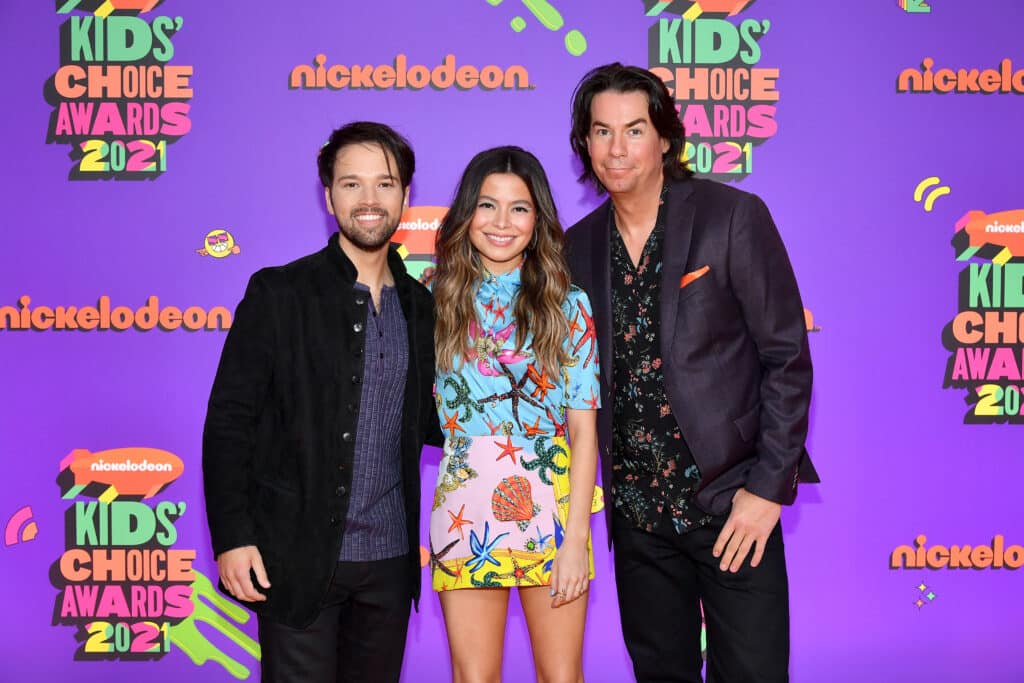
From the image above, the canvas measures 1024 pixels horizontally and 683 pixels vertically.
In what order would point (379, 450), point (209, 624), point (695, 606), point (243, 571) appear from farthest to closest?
point (209, 624) → point (695, 606) → point (379, 450) → point (243, 571)

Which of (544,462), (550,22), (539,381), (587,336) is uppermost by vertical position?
(550,22)

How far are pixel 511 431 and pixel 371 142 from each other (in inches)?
32.9

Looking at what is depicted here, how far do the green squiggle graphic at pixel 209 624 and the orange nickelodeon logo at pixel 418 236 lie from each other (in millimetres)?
1538

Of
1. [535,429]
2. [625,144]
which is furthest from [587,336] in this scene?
[625,144]

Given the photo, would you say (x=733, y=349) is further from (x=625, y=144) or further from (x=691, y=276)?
(x=625, y=144)

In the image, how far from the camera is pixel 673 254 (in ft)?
7.24

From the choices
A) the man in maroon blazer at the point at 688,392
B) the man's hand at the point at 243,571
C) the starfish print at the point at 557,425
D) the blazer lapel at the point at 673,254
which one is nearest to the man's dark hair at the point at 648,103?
the man in maroon blazer at the point at 688,392

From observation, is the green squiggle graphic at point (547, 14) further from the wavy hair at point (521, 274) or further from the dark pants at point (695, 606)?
the dark pants at point (695, 606)

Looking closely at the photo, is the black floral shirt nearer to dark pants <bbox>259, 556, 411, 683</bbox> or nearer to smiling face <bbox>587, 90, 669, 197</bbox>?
smiling face <bbox>587, 90, 669, 197</bbox>

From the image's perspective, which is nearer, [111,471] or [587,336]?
[587,336]

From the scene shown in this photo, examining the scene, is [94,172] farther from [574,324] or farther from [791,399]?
Result: [791,399]

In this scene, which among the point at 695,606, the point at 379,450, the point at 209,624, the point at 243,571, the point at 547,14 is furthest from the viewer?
the point at 209,624

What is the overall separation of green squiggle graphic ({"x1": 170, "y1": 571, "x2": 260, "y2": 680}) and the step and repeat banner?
0.04 ft

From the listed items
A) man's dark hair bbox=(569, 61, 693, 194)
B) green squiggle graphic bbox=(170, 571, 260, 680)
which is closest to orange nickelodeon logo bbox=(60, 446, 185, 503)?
green squiggle graphic bbox=(170, 571, 260, 680)
